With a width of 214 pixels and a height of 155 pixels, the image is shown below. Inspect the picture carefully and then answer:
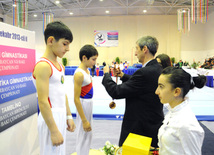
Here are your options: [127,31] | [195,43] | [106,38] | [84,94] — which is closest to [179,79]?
[84,94]

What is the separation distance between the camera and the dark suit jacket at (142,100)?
1.43 m

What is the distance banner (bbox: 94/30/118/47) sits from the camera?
16.0m

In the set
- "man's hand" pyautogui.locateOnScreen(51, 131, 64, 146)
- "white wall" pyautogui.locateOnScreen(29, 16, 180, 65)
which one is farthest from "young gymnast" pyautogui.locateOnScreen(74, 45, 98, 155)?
"white wall" pyautogui.locateOnScreen(29, 16, 180, 65)

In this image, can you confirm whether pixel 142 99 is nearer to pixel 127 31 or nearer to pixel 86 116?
pixel 86 116

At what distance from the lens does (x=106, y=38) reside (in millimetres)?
16094

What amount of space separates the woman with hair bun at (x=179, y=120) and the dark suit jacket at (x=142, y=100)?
0.29m

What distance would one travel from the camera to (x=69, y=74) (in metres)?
13.0

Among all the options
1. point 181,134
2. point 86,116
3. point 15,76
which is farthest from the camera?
point 86,116

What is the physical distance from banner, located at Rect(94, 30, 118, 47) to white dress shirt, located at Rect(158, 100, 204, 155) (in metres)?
15.2

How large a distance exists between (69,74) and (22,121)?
11.2 meters

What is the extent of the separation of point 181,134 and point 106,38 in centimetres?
1564

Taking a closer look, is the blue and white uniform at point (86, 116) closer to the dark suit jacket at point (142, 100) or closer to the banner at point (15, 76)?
the dark suit jacket at point (142, 100)

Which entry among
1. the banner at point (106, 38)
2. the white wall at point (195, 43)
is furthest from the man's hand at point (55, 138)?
the white wall at point (195, 43)

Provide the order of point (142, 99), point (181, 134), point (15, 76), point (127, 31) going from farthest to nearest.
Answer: point (127, 31) < point (15, 76) < point (142, 99) < point (181, 134)
